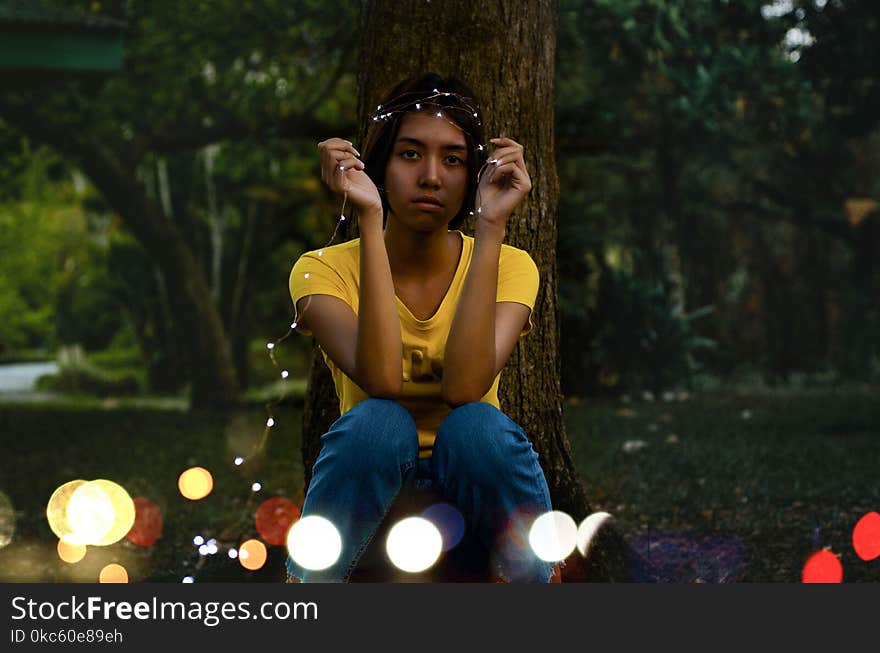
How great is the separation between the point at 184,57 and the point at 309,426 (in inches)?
366

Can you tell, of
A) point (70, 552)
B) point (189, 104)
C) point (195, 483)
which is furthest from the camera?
point (189, 104)

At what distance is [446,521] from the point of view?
252 cm

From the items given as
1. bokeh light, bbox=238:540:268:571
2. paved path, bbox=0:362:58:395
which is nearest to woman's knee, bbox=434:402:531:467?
bokeh light, bbox=238:540:268:571

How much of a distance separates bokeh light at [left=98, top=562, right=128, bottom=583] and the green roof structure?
5.43 metres

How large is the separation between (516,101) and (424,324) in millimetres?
1155

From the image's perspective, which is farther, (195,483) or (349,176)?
(195,483)

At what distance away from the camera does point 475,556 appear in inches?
101

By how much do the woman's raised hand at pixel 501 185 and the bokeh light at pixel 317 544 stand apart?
840mm

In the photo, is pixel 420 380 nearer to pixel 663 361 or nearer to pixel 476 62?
pixel 476 62

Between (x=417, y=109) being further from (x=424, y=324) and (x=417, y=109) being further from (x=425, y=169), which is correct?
(x=424, y=324)

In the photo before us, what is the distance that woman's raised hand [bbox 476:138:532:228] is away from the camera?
257cm

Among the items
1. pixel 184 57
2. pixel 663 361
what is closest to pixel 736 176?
pixel 663 361

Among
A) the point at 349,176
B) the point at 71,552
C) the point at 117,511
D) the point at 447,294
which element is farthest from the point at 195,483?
the point at 349,176

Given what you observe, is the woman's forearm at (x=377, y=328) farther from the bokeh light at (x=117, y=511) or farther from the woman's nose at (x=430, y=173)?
the bokeh light at (x=117, y=511)
